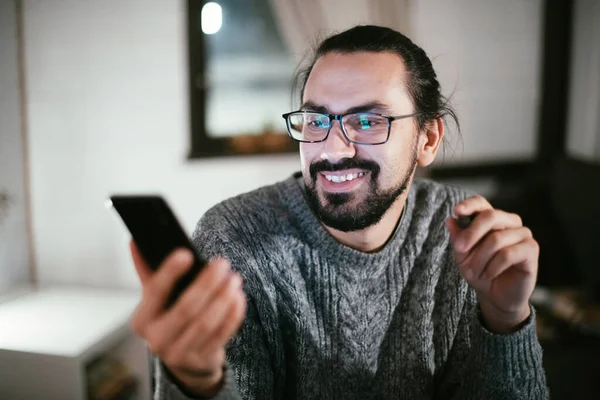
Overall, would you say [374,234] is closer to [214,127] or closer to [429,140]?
[429,140]

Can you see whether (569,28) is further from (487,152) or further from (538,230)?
(538,230)

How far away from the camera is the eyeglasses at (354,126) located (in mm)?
867

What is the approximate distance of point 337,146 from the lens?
86 centimetres

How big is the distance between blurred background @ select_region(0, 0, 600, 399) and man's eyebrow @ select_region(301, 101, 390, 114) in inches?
18.7

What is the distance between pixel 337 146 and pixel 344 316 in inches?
13.3

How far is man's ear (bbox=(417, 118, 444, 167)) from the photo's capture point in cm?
102

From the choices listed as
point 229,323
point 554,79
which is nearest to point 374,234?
point 229,323

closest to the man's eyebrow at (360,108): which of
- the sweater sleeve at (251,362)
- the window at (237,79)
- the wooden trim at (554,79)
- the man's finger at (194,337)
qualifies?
the sweater sleeve at (251,362)

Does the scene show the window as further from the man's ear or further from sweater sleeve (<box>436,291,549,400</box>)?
sweater sleeve (<box>436,291,549,400</box>)

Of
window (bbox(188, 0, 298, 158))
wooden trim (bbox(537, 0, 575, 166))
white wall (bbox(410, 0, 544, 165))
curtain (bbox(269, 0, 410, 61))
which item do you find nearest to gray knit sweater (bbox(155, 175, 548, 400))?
window (bbox(188, 0, 298, 158))

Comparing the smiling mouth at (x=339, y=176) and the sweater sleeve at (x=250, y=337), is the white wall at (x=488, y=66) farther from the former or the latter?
the sweater sleeve at (x=250, y=337)

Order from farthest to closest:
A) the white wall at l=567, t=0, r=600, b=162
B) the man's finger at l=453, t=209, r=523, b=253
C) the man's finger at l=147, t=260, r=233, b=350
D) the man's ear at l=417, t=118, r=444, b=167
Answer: the white wall at l=567, t=0, r=600, b=162, the man's ear at l=417, t=118, r=444, b=167, the man's finger at l=453, t=209, r=523, b=253, the man's finger at l=147, t=260, r=233, b=350

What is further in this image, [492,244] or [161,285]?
[492,244]

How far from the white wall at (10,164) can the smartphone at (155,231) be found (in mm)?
576
